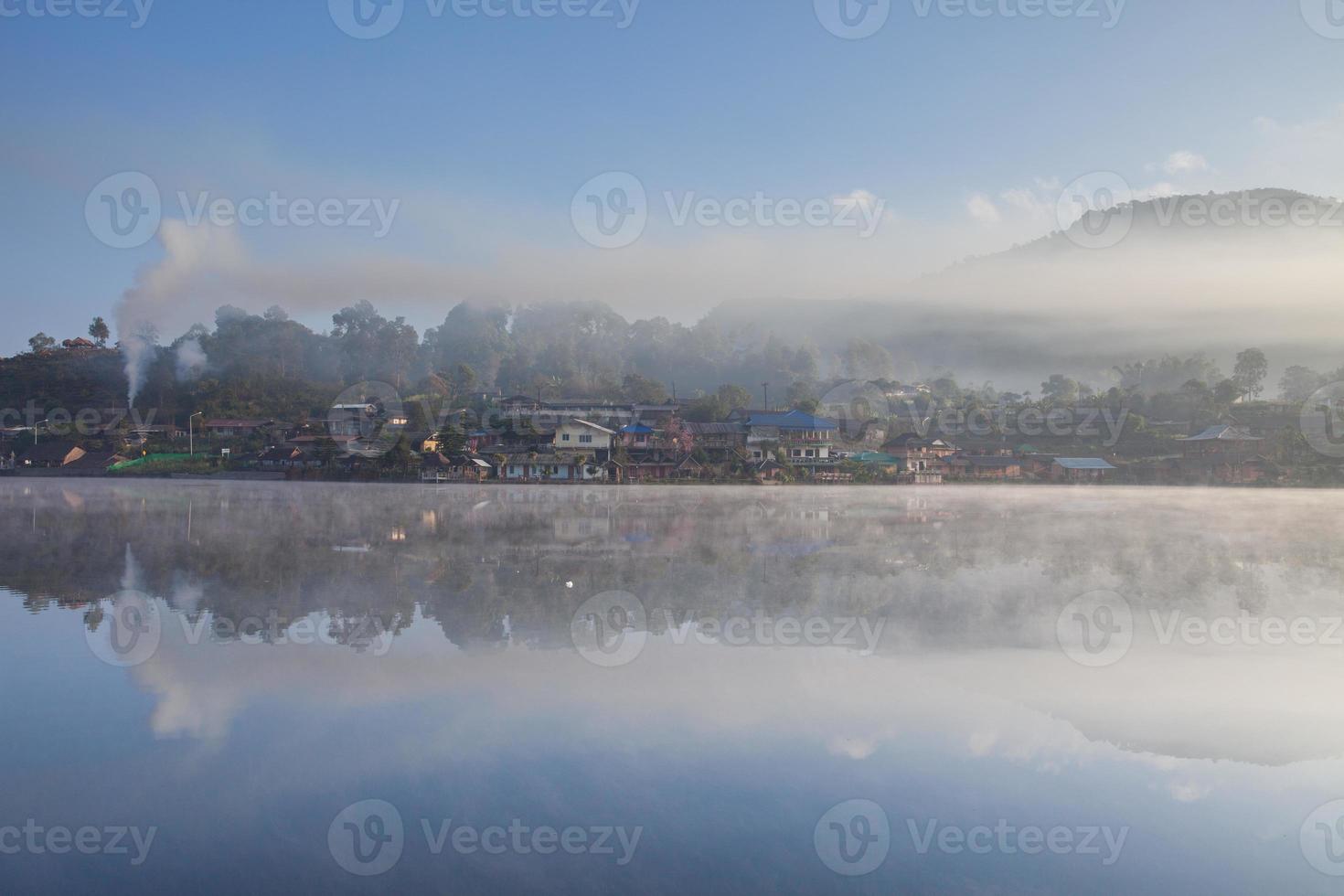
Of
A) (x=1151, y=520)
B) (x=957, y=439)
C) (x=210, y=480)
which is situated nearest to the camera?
(x=1151, y=520)

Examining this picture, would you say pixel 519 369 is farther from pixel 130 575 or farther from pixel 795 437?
pixel 130 575

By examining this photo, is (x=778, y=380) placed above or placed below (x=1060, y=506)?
above

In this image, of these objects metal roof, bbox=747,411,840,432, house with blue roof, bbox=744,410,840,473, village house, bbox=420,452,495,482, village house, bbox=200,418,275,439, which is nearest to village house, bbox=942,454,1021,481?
house with blue roof, bbox=744,410,840,473

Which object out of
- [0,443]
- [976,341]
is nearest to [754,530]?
[0,443]

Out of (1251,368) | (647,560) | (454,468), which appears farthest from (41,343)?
(1251,368)

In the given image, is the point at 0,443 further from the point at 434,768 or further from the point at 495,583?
the point at 434,768

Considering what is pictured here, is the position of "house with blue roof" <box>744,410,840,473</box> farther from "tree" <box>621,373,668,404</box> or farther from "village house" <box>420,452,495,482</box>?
"village house" <box>420,452,495,482</box>
